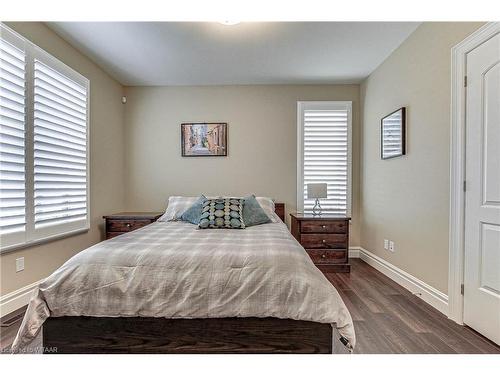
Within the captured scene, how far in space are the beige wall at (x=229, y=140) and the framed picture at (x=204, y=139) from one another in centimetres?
8

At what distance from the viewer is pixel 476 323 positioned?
1.98 m

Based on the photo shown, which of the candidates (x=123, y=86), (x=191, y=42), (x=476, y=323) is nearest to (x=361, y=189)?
(x=476, y=323)

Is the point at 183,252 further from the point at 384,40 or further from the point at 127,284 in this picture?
Answer: the point at 384,40

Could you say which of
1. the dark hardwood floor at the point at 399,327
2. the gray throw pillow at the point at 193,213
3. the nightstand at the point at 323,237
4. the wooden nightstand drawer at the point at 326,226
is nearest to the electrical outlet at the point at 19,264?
the dark hardwood floor at the point at 399,327

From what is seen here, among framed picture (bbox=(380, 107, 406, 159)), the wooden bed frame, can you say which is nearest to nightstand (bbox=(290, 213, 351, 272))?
framed picture (bbox=(380, 107, 406, 159))

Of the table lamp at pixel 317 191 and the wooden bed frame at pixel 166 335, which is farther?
the table lamp at pixel 317 191

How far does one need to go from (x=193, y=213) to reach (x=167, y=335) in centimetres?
164

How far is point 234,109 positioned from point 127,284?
3.10 m

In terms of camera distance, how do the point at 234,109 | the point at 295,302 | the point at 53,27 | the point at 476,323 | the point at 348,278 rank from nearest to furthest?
the point at 295,302
the point at 476,323
the point at 53,27
the point at 348,278
the point at 234,109

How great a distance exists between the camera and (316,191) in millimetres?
3754

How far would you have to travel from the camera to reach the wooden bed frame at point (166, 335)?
4.93 feet

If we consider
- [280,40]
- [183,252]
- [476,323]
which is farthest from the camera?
[280,40]

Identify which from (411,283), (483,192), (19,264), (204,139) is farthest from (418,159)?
(19,264)

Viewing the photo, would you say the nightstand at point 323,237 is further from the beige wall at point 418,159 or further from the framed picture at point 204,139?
the framed picture at point 204,139
